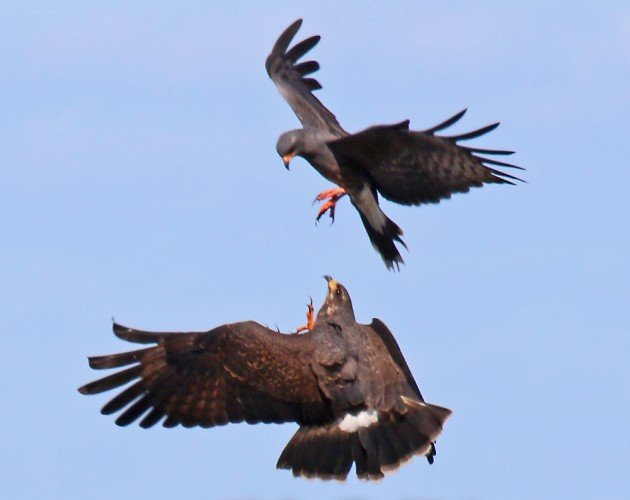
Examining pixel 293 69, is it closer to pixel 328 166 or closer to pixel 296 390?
pixel 328 166

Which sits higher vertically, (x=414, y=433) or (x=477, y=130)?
(x=477, y=130)

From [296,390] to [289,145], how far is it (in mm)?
1769

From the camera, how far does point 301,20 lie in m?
14.0

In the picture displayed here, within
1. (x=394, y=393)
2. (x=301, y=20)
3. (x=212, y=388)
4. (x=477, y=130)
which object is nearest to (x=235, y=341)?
(x=212, y=388)

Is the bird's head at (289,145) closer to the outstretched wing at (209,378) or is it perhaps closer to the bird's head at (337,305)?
the bird's head at (337,305)

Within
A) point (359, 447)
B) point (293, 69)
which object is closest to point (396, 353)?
point (359, 447)

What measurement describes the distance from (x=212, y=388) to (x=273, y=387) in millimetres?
377

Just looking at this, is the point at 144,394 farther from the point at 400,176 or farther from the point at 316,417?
the point at 400,176

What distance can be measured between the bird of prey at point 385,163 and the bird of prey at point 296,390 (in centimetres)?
82

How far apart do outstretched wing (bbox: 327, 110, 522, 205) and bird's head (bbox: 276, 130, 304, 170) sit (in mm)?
424

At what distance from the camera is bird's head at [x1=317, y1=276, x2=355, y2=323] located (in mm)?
12039

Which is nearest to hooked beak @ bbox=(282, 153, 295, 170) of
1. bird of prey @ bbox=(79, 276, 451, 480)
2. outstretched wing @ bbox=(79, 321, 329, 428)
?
bird of prey @ bbox=(79, 276, 451, 480)

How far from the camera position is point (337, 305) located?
39.7ft

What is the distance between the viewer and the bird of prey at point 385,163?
11.2 metres
